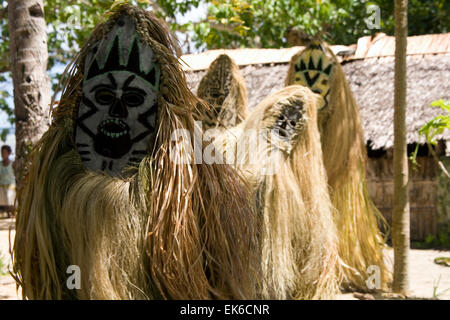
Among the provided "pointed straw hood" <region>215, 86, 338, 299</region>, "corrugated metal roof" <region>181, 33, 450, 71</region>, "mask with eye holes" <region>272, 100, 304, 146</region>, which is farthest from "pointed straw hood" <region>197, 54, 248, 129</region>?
"corrugated metal roof" <region>181, 33, 450, 71</region>

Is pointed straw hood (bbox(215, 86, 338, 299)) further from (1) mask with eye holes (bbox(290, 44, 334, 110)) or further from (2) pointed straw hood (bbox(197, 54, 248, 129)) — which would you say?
(1) mask with eye holes (bbox(290, 44, 334, 110))

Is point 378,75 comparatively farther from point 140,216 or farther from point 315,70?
point 140,216

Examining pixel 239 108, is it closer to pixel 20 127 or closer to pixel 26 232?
pixel 20 127

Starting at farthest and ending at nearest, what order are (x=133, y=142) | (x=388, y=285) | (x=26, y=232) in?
(x=388, y=285) < (x=133, y=142) < (x=26, y=232)

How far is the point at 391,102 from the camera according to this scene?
7.28 meters

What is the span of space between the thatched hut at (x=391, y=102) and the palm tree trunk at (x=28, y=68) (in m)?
3.84

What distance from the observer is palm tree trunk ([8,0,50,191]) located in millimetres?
3209

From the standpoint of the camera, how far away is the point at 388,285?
4.25 meters

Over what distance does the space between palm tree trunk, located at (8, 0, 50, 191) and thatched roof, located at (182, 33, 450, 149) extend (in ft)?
11.7

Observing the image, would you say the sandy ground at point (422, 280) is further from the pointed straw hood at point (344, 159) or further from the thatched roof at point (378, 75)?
the thatched roof at point (378, 75)

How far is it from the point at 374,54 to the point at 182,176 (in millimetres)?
6702

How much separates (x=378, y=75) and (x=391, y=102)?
0.53 metres

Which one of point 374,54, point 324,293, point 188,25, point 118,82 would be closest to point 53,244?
point 118,82

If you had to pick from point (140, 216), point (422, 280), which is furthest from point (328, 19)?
point (140, 216)
